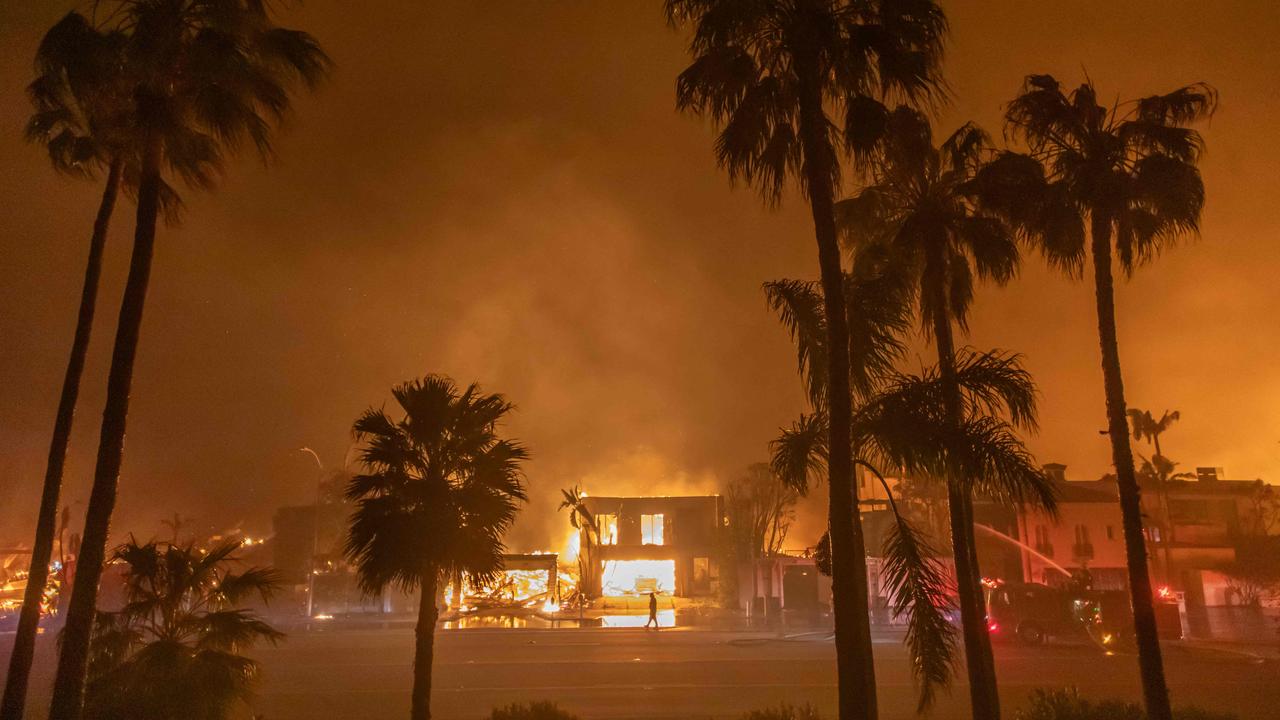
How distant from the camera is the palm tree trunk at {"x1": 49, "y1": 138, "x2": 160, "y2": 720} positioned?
10.3 meters

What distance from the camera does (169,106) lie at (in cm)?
1202

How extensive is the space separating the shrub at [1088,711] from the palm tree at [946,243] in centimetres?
99

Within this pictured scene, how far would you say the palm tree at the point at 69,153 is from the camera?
1196cm

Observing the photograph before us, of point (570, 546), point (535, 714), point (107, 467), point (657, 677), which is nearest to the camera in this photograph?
point (107, 467)

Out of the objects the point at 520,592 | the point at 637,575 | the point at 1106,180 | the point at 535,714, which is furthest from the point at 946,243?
the point at 637,575

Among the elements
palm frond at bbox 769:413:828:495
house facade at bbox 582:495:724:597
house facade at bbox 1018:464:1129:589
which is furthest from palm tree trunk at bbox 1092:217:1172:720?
house facade at bbox 582:495:724:597

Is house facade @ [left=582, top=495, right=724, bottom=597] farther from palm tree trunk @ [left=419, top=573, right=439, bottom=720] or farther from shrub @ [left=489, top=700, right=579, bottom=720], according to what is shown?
palm tree trunk @ [left=419, top=573, right=439, bottom=720]

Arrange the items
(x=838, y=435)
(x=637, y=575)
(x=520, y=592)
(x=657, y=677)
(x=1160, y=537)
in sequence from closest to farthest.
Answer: (x=838, y=435) → (x=657, y=677) → (x=1160, y=537) → (x=520, y=592) → (x=637, y=575)

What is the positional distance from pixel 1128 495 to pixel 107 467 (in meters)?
14.7

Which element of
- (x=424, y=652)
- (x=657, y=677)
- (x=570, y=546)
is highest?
(x=570, y=546)

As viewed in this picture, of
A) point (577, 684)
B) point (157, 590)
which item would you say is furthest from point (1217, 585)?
point (157, 590)

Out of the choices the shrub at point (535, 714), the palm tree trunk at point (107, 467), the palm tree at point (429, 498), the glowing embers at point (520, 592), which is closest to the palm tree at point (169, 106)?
the palm tree trunk at point (107, 467)

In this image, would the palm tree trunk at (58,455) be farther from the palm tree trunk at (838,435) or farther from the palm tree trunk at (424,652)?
the palm tree trunk at (838,435)

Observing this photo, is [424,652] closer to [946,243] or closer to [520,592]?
[946,243]
